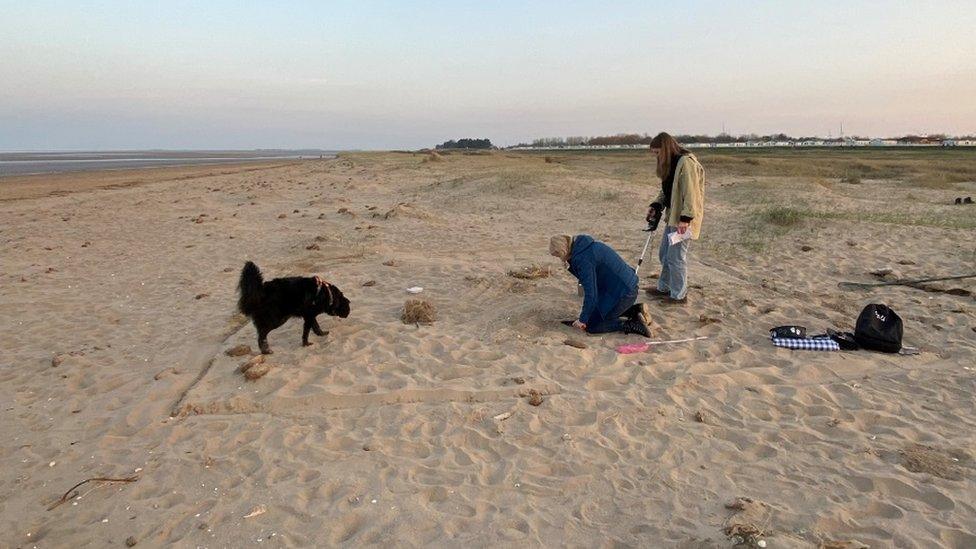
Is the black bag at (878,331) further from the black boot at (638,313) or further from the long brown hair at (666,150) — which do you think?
the long brown hair at (666,150)

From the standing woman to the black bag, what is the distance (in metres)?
1.80

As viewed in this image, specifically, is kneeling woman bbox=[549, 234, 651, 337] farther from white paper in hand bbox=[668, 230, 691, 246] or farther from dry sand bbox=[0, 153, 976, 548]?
white paper in hand bbox=[668, 230, 691, 246]

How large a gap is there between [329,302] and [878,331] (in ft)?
17.6

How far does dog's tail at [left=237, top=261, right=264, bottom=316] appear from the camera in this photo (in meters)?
5.31

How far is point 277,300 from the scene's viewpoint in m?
5.55

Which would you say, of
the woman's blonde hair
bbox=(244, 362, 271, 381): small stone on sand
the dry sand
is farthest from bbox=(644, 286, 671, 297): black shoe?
bbox=(244, 362, 271, 381): small stone on sand

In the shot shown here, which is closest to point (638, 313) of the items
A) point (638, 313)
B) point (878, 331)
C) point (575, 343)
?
point (638, 313)

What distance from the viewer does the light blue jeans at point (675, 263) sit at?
668cm

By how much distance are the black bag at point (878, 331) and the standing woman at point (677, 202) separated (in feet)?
5.90

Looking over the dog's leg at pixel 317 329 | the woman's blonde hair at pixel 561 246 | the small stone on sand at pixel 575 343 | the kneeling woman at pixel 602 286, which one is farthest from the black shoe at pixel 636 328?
the dog's leg at pixel 317 329

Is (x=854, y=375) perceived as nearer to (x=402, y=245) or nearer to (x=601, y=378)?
(x=601, y=378)

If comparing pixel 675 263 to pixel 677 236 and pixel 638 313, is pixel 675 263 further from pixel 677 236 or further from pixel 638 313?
pixel 638 313

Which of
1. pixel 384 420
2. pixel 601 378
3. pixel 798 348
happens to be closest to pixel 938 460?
pixel 798 348

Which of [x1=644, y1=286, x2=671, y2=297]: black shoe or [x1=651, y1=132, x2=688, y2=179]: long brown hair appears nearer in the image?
[x1=651, y1=132, x2=688, y2=179]: long brown hair
